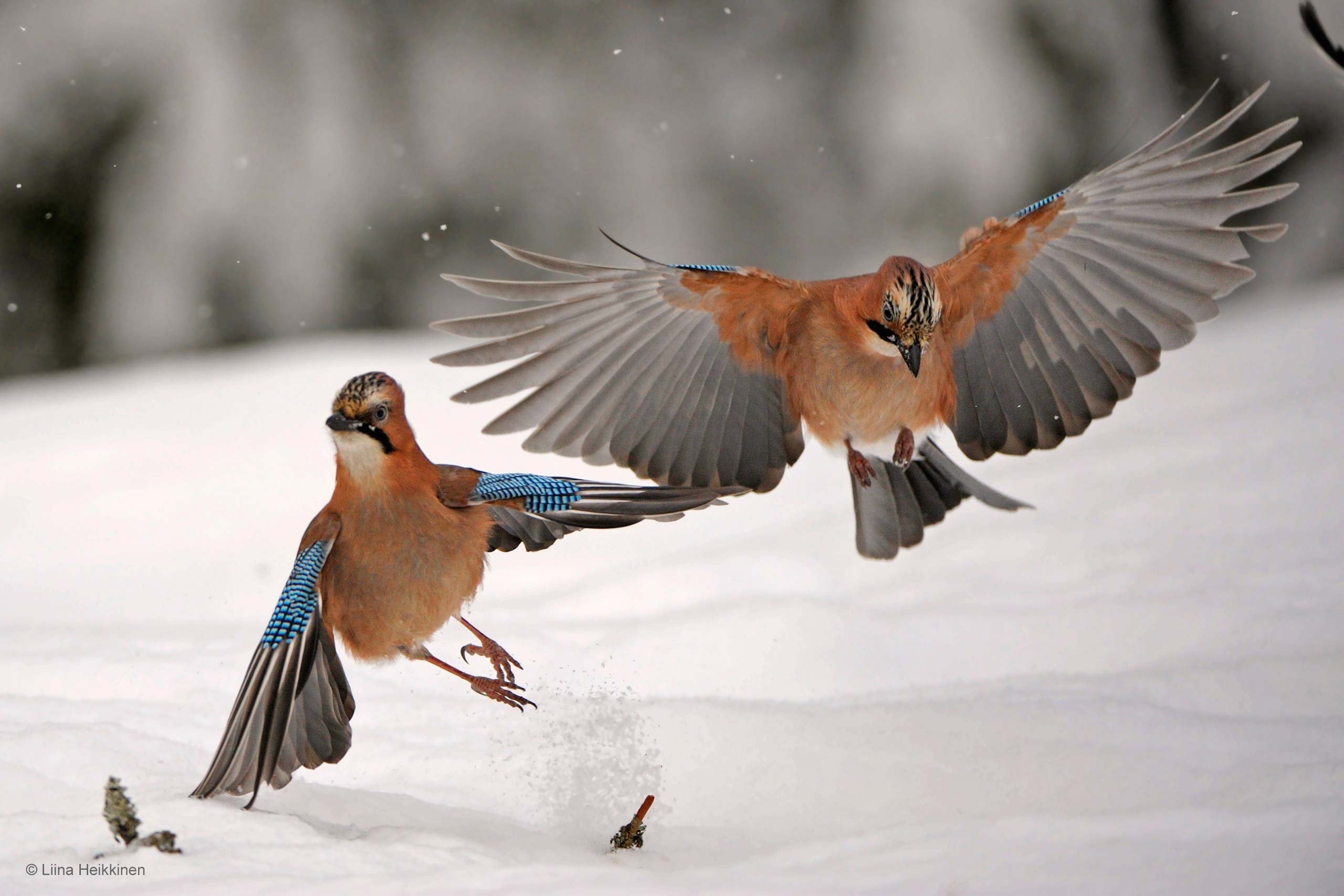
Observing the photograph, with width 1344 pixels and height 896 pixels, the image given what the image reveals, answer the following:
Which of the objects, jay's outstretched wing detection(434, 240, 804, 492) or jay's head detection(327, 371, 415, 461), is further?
jay's outstretched wing detection(434, 240, 804, 492)

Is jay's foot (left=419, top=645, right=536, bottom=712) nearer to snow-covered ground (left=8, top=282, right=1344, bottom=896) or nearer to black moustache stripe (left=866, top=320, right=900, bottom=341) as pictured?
snow-covered ground (left=8, top=282, right=1344, bottom=896)

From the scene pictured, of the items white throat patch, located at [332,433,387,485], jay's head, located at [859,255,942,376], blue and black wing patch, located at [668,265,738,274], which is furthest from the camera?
blue and black wing patch, located at [668,265,738,274]

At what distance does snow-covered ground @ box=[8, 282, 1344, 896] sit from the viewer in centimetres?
242

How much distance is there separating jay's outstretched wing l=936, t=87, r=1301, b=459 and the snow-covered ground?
2.66ft

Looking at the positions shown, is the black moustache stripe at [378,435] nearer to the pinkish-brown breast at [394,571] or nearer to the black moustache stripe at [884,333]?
the pinkish-brown breast at [394,571]

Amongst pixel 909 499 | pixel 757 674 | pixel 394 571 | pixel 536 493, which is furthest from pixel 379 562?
pixel 757 674

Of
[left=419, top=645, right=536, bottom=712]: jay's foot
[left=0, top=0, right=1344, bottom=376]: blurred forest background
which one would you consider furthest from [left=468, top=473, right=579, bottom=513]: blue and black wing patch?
[left=0, top=0, right=1344, bottom=376]: blurred forest background

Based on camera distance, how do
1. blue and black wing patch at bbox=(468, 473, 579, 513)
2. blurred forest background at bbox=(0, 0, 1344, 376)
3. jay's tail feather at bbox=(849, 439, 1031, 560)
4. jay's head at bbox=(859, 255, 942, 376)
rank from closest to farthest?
blue and black wing patch at bbox=(468, 473, 579, 513), jay's head at bbox=(859, 255, 942, 376), jay's tail feather at bbox=(849, 439, 1031, 560), blurred forest background at bbox=(0, 0, 1344, 376)

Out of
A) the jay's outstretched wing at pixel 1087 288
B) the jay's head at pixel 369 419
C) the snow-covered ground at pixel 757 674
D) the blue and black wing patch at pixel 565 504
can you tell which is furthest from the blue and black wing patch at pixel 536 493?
the jay's outstretched wing at pixel 1087 288

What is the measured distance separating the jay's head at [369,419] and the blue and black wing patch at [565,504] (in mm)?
188

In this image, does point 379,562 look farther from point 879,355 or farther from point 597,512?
point 879,355

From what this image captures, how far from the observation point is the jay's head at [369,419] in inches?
86.0

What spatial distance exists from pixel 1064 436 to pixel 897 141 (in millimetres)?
4639

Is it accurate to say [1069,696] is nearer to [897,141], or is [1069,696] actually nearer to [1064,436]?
[1064,436]
